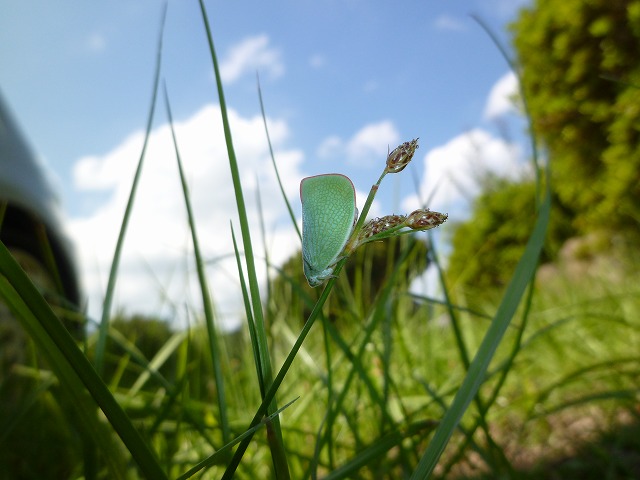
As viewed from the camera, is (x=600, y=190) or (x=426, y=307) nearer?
(x=426, y=307)

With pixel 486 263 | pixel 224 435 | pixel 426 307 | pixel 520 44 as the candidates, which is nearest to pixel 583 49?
pixel 520 44

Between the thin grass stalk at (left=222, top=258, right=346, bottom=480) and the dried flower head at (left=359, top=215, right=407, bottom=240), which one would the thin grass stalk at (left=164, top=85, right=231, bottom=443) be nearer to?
the thin grass stalk at (left=222, top=258, right=346, bottom=480)

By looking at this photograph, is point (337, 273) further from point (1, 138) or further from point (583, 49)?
point (583, 49)

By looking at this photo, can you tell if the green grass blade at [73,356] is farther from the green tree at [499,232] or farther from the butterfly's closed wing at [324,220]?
the green tree at [499,232]

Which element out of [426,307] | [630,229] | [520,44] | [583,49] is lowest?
[426,307]

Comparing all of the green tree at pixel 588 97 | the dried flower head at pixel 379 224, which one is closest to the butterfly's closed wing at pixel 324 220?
the dried flower head at pixel 379 224

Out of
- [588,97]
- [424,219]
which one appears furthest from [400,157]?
[588,97]

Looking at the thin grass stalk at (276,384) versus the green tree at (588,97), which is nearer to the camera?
the thin grass stalk at (276,384)
